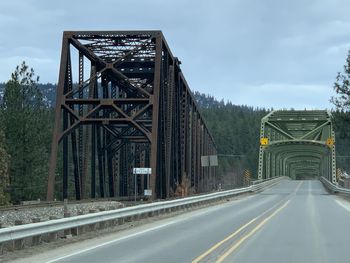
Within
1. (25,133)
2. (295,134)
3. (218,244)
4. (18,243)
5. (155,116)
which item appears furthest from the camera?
(295,134)

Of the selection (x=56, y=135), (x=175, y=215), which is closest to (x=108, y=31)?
(x=56, y=135)

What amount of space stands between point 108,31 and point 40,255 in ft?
81.7

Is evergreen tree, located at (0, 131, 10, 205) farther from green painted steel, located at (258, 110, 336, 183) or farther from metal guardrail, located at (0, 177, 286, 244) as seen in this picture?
green painted steel, located at (258, 110, 336, 183)

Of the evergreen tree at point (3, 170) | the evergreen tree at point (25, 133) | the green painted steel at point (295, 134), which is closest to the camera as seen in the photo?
the evergreen tree at point (3, 170)

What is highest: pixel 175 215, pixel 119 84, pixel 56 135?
pixel 119 84

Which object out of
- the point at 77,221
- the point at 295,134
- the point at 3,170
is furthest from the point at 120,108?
the point at 295,134

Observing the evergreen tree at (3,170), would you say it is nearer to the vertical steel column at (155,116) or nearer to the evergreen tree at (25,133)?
the evergreen tree at (25,133)

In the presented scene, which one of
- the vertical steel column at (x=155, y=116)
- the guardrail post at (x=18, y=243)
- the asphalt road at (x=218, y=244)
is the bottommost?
the asphalt road at (x=218, y=244)

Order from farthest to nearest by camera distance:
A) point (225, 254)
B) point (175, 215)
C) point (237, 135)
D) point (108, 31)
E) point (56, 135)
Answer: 1. point (237, 135)
2. point (108, 31)
3. point (56, 135)
4. point (175, 215)
5. point (225, 254)

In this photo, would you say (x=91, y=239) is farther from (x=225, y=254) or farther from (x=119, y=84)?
(x=119, y=84)

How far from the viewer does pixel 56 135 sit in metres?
32.8

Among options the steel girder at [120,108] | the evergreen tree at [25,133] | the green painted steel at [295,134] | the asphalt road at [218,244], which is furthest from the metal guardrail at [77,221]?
the green painted steel at [295,134]

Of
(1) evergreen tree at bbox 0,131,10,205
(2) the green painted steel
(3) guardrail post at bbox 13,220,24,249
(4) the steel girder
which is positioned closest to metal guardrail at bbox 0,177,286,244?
(3) guardrail post at bbox 13,220,24,249

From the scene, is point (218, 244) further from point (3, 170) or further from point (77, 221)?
point (3, 170)
